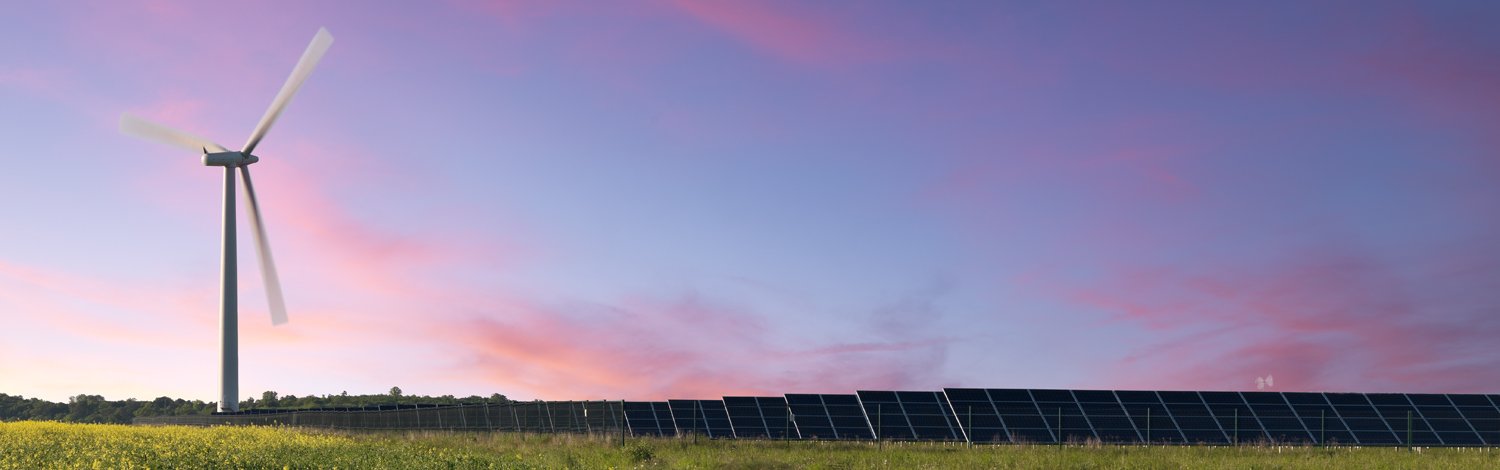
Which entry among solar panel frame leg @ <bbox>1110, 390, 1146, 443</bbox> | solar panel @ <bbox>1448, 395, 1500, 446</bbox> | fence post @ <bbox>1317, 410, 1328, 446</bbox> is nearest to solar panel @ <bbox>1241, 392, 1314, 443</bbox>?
fence post @ <bbox>1317, 410, 1328, 446</bbox>

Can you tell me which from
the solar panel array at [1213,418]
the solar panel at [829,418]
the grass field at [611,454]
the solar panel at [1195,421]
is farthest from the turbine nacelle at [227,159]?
the solar panel at [1195,421]

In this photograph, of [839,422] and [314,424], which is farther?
[314,424]

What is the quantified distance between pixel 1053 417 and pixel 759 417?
12232mm

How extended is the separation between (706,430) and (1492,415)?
35434 millimetres

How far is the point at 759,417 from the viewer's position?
50.0m

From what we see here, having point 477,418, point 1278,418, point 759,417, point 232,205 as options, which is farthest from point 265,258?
point 1278,418

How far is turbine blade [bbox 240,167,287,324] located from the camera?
8300 cm

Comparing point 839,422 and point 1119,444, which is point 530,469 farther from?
point 1119,444

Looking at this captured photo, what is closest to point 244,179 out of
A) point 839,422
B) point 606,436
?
point 606,436

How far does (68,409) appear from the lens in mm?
149500

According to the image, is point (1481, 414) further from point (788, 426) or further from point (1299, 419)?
point (788, 426)

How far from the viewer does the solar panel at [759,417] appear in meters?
48.4

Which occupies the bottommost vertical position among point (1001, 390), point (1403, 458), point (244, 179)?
point (1403, 458)

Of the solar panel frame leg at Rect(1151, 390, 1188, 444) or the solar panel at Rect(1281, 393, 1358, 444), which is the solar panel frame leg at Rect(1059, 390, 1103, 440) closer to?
the solar panel frame leg at Rect(1151, 390, 1188, 444)
